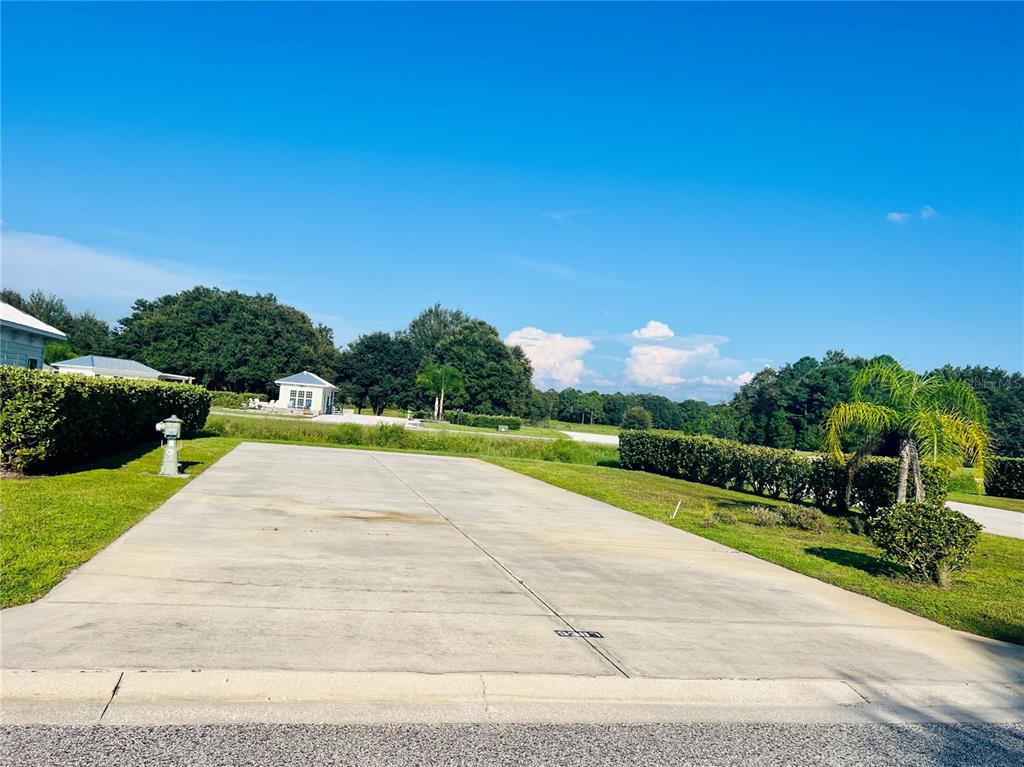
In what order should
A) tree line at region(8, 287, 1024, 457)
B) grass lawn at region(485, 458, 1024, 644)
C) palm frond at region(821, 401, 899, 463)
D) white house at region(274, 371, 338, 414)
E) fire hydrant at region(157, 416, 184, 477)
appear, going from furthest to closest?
tree line at region(8, 287, 1024, 457) → white house at region(274, 371, 338, 414) → fire hydrant at region(157, 416, 184, 477) → palm frond at region(821, 401, 899, 463) → grass lawn at region(485, 458, 1024, 644)

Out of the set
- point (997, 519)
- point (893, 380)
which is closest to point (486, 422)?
point (997, 519)

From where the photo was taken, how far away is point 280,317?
7856 centimetres

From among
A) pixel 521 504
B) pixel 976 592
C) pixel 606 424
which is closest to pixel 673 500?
pixel 521 504

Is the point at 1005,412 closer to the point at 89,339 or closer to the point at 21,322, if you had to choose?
the point at 21,322

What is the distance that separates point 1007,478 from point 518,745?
107 feet

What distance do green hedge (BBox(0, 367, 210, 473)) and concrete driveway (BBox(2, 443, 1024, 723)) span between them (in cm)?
294

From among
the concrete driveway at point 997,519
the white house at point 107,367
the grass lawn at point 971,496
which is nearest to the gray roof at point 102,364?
the white house at point 107,367

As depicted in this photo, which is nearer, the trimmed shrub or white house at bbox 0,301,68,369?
white house at bbox 0,301,68,369

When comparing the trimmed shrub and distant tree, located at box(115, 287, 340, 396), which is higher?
distant tree, located at box(115, 287, 340, 396)

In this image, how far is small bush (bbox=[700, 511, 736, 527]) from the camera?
43.9 feet

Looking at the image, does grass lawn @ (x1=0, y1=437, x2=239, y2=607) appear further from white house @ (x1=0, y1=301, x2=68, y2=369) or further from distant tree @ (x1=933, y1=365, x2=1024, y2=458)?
distant tree @ (x1=933, y1=365, x2=1024, y2=458)

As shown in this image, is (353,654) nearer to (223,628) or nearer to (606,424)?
(223,628)

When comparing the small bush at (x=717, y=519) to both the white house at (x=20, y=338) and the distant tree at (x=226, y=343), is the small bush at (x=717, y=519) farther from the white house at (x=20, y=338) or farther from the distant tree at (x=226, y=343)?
the distant tree at (x=226, y=343)

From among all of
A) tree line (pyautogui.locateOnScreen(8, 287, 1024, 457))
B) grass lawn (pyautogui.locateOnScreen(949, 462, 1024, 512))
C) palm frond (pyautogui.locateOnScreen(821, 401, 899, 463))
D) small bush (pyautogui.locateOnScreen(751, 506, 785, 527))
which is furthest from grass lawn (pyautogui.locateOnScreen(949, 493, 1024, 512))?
tree line (pyautogui.locateOnScreen(8, 287, 1024, 457))
